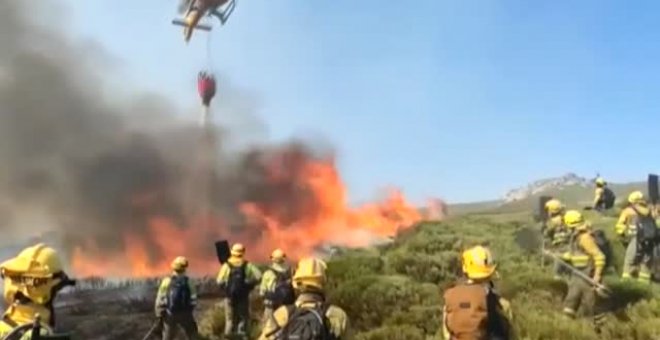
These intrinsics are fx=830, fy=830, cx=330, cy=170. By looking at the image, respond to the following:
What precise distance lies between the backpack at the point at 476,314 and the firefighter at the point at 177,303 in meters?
8.18

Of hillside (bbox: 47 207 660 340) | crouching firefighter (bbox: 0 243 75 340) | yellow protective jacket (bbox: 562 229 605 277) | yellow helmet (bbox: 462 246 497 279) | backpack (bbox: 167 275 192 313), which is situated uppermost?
crouching firefighter (bbox: 0 243 75 340)

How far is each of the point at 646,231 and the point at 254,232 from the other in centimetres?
3432

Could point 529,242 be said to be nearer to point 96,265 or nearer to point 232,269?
point 232,269

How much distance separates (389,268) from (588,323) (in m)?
9.28

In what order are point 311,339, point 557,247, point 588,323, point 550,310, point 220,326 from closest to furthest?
point 311,339, point 588,323, point 557,247, point 550,310, point 220,326

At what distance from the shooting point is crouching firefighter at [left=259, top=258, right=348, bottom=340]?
6426mm

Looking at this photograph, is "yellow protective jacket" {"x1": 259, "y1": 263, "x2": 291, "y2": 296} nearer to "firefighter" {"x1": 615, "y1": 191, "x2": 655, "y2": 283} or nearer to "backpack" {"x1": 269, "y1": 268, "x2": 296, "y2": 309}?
"backpack" {"x1": 269, "y1": 268, "x2": 296, "y2": 309}

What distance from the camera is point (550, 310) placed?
719 inches

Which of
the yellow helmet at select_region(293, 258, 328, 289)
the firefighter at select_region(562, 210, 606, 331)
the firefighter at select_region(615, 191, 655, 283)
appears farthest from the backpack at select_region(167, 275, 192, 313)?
the firefighter at select_region(615, 191, 655, 283)

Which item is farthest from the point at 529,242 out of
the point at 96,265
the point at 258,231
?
the point at 96,265

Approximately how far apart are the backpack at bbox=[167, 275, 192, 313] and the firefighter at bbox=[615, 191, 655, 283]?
9.80 meters

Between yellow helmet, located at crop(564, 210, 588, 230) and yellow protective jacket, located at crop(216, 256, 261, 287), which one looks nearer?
yellow helmet, located at crop(564, 210, 588, 230)

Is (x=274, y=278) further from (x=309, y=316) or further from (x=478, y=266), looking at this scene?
(x=309, y=316)

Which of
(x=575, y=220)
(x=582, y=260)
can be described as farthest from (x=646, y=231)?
(x=575, y=220)
